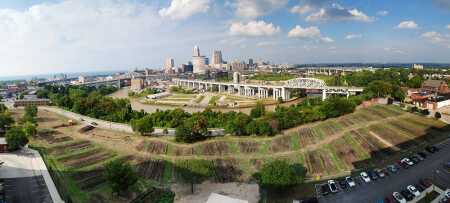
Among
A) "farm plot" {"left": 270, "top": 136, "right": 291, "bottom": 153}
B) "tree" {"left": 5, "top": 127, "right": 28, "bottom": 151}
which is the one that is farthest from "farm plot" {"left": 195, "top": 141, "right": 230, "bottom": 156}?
"tree" {"left": 5, "top": 127, "right": 28, "bottom": 151}

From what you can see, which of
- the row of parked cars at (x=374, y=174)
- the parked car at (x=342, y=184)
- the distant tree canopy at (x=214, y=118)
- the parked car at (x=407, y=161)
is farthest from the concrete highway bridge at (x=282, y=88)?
the parked car at (x=342, y=184)

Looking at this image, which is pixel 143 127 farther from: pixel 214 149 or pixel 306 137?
pixel 306 137

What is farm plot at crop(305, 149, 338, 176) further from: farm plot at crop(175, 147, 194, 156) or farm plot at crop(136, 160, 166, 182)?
Answer: farm plot at crop(136, 160, 166, 182)

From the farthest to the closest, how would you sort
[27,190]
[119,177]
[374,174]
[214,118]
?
[214,118]
[374,174]
[27,190]
[119,177]

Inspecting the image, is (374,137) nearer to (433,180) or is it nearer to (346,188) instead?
(433,180)

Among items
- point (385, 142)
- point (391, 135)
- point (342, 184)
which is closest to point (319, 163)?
point (342, 184)

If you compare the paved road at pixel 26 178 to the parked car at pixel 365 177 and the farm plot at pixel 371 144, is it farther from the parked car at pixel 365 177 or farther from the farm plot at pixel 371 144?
the farm plot at pixel 371 144

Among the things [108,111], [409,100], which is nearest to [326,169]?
[409,100]
